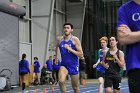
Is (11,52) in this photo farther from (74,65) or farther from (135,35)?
(135,35)

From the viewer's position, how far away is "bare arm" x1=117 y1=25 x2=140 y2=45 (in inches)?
146

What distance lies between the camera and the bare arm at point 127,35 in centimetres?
372

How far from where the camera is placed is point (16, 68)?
2383cm

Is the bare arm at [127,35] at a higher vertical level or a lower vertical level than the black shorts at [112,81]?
higher

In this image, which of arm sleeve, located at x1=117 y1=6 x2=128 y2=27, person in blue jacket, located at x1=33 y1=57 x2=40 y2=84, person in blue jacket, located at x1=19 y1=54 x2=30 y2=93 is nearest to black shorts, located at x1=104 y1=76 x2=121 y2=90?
arm sleeve, located at x1=117 y1=6 x2=128 y2=27

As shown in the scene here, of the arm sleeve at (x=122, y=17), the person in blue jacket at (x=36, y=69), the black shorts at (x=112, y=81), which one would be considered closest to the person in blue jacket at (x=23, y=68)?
the person in blue jacket at (x=36, y=69)

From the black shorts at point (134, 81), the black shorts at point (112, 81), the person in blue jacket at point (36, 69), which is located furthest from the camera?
the person in blue jacket at point (36, 69)

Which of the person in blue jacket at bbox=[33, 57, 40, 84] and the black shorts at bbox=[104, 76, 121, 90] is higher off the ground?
the person in blue jacket at bbox=[33, 57, 40, 84]

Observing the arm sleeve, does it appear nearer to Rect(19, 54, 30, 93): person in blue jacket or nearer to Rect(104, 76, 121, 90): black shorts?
Rect(104, 76, 121, 90): black shorts

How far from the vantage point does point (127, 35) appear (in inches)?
148

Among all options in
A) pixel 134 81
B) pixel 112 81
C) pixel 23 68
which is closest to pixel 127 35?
pixel 134 81

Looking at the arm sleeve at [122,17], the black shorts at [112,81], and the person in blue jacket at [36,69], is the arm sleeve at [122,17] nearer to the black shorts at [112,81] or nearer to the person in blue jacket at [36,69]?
the black shorts at [112,81]

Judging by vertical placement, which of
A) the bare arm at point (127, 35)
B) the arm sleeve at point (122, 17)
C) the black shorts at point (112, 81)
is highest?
the arm sleeve at point (122, 17)

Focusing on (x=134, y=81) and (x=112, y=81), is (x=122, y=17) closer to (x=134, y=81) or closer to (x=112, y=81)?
(x=134, y=81)
